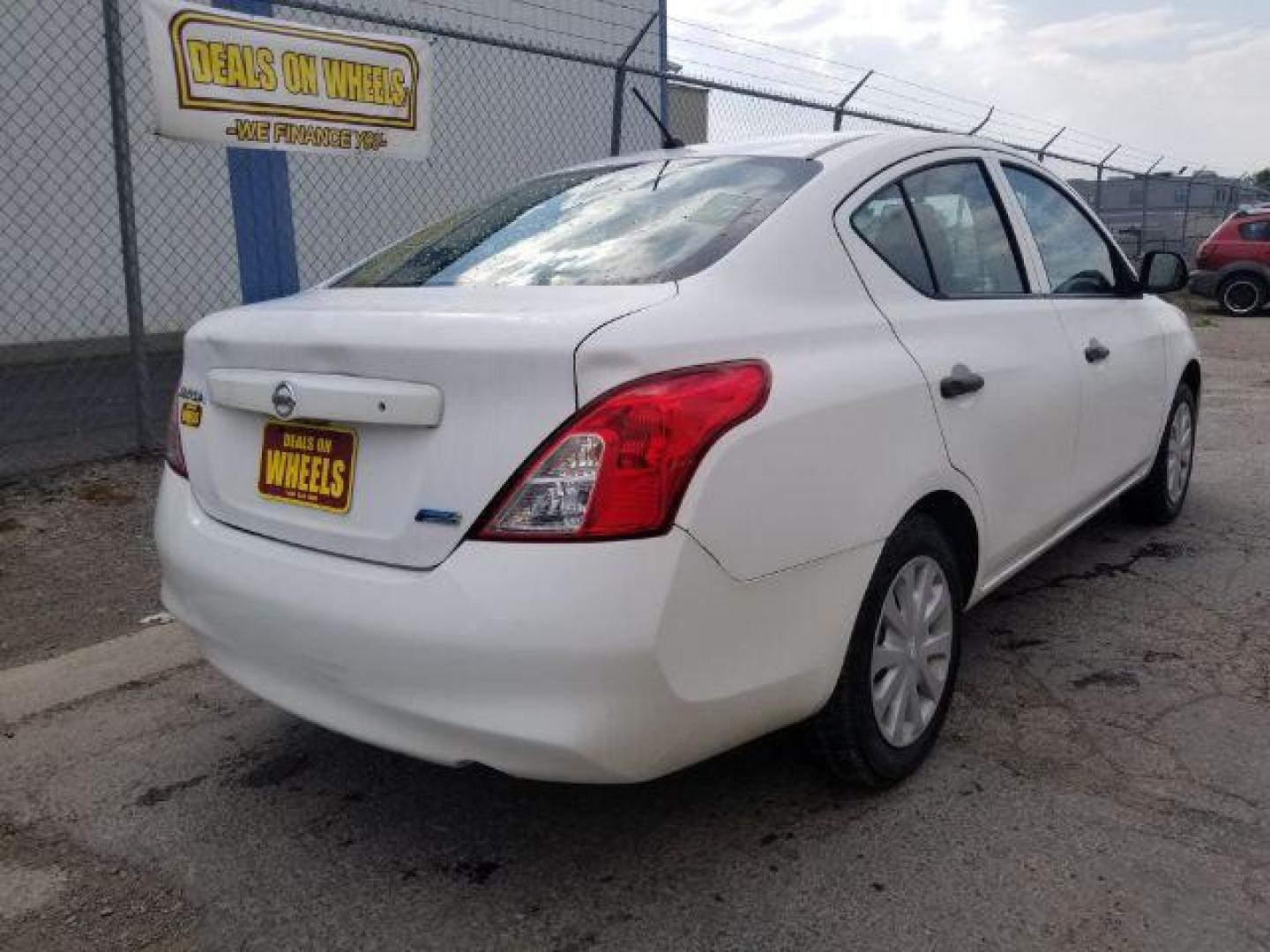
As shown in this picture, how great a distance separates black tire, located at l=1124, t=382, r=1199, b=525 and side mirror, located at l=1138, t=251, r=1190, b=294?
609 millimetres

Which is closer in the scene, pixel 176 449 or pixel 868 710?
pixel 868 710

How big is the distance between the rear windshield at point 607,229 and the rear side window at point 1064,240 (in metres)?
1.24

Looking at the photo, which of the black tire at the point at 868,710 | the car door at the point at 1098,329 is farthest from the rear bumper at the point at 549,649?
the car door at the point at 1098,329

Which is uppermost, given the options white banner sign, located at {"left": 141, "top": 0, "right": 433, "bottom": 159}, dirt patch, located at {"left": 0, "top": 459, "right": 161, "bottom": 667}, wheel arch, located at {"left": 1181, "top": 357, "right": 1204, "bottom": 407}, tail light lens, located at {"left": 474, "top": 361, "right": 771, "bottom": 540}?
white banner sign, located at {"left": 141, "top": 0, "right": 433, "bottom": 159}

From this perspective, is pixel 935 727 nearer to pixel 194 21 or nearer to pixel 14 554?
pixel 14 554

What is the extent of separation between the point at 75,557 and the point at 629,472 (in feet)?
11.6

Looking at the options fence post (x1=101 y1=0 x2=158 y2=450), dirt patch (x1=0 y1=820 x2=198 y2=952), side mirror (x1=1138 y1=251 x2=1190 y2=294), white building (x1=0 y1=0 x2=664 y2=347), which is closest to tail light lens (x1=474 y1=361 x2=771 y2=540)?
dirt patch (x1=0 y1=820 x2=198 y2=952)

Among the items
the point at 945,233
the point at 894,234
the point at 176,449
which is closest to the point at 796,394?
the point at 894,234

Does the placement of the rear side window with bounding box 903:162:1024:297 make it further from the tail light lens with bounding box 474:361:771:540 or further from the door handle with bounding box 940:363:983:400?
the tail light lens with bounding box 474:361:771:540

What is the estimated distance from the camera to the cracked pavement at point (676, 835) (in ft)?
7.42

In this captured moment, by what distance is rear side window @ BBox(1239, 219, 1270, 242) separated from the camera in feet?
54.3

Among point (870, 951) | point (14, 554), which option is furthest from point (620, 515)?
point (14, 554)

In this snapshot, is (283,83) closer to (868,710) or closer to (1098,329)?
(1098,329)

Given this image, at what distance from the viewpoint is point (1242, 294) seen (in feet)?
55.4
